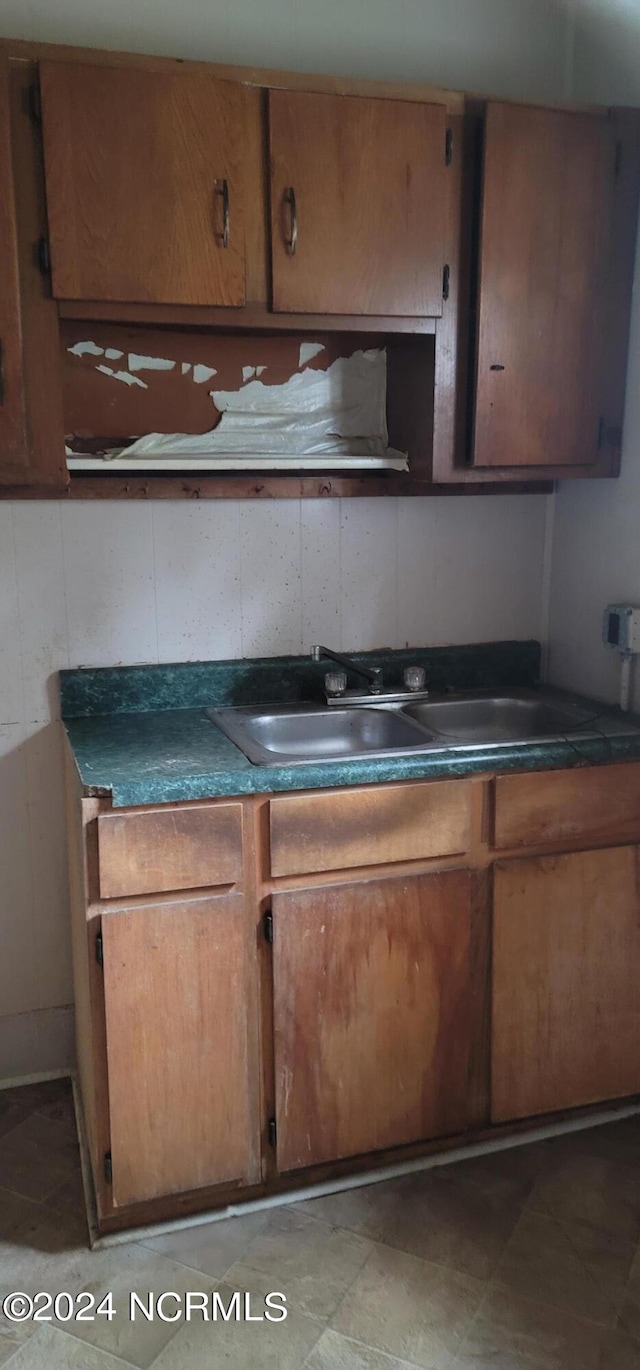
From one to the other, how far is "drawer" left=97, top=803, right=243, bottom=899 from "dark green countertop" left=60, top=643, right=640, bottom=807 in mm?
37

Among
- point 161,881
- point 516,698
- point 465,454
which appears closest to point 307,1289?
point 161,881

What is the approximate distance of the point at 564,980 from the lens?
210 cm

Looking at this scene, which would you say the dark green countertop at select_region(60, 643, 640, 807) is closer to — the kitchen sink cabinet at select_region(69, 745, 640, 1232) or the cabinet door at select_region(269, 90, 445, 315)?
the kitchen sink cabinet at select_region(69, 745, 640, 1232)

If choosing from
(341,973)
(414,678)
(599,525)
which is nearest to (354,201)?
(599,525)

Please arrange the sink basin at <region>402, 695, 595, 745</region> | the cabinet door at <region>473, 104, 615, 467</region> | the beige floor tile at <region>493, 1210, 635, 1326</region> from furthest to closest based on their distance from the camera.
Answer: the sink basin at <region>402, 695, 595, 745</region>
the cabinet door at <region>473, 104, 615, 467</region>
the beige floor tile at <region>493, 1210, 635, 1326</region>

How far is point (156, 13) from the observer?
6.82 feet

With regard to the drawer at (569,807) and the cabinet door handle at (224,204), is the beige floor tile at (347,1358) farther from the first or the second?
the cabinet door handle at (224,204)

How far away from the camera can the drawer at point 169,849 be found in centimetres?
175

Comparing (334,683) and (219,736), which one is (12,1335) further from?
(334,683)

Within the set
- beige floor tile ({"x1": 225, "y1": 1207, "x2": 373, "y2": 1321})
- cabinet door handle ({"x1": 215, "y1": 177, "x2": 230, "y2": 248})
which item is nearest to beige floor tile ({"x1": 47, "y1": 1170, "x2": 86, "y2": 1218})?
beige floor tile ({"x1": 225, "y1": 1207, "x2": 373, "y2": 1321})

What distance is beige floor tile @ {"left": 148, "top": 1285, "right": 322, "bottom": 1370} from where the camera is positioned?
63.7 inches

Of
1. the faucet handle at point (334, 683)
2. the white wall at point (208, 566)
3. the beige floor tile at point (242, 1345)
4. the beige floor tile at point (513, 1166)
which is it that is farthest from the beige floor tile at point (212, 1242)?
the faucet handle at point (334, 683)

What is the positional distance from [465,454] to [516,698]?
25.0 inches

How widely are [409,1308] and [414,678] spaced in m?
1.32
